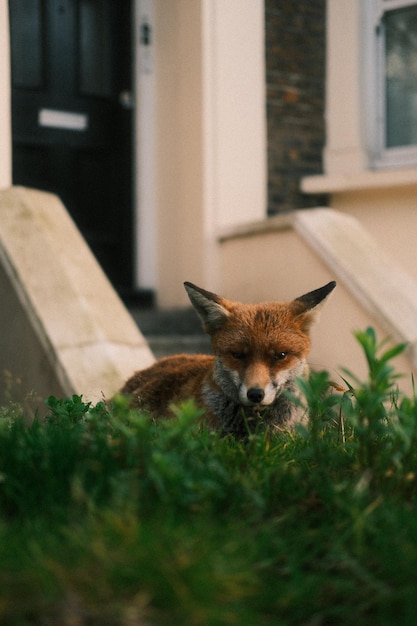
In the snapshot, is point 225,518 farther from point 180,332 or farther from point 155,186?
point 155,186

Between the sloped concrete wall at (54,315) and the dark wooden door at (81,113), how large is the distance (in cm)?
185

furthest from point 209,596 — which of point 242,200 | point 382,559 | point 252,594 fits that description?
point 242,200

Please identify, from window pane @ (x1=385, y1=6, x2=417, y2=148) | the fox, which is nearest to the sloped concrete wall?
the fox

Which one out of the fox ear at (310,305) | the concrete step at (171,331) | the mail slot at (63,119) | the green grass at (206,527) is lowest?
the concrete step at (171,331)

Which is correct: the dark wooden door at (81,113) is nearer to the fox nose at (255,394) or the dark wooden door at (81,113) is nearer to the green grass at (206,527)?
the fox nose at (255,394)

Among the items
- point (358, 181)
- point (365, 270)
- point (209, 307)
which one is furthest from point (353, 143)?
point (209, 307)

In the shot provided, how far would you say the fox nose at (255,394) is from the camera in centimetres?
313

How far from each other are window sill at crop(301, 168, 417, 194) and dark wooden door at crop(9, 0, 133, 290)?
6.23ft

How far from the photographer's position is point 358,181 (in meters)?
8.00

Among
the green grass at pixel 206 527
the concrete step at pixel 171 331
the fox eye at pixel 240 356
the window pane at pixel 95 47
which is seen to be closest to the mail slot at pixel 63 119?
the window pane at pixel 95 47

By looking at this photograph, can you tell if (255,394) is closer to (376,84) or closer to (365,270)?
(365,270)

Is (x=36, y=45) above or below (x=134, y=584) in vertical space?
above

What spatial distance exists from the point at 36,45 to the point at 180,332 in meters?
2.84

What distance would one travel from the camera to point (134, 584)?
154 cm
